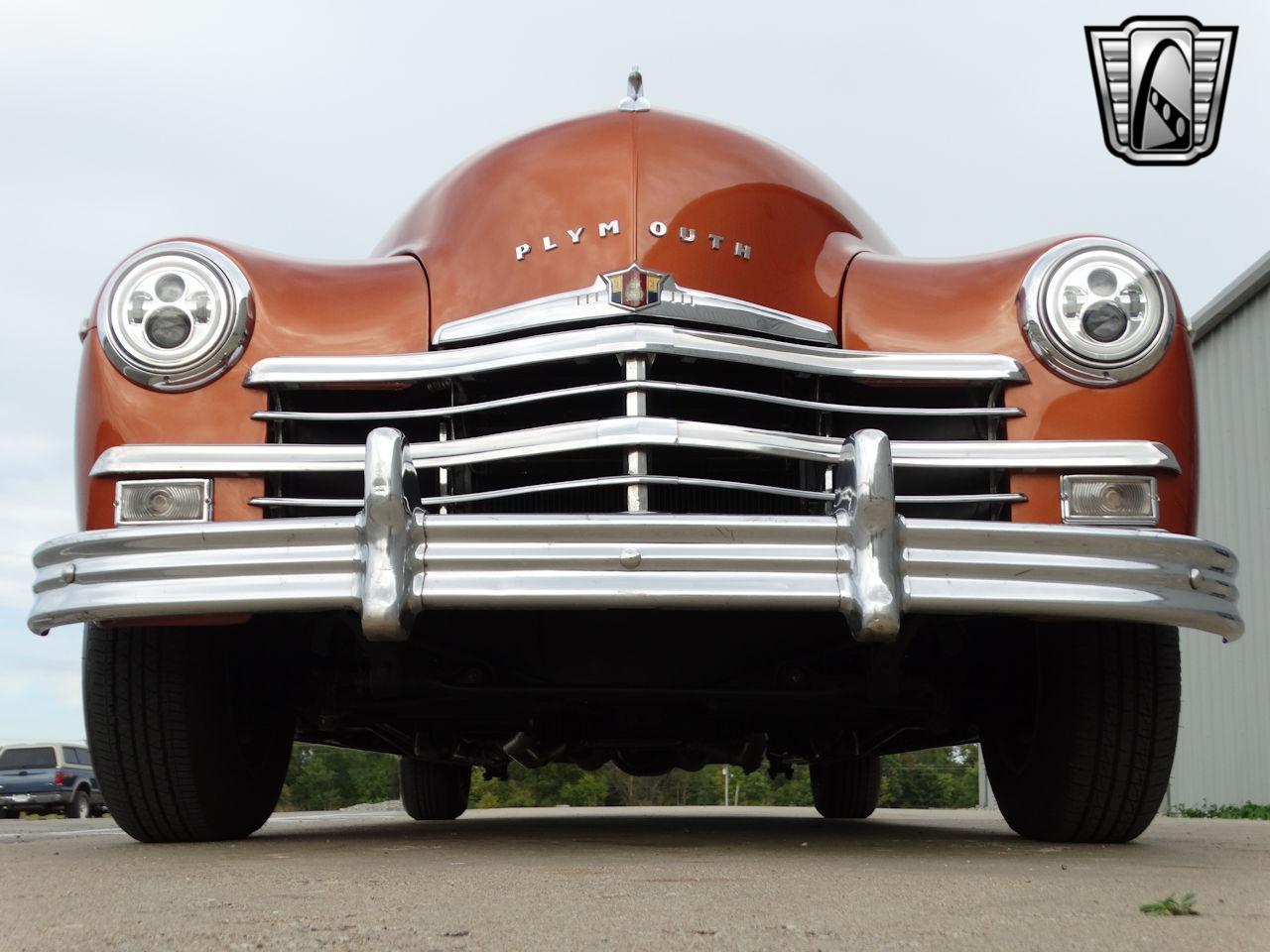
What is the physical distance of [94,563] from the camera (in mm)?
3389

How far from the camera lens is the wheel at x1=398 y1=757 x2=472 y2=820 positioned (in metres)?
7.00

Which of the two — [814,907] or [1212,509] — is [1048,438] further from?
[1212,509]

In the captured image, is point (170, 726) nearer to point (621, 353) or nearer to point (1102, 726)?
point (621, 353)

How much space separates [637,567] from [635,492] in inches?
10.5

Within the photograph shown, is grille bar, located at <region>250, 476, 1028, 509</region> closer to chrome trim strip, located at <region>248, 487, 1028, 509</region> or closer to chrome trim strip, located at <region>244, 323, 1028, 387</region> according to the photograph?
chrome trim strip, located at <region>248, 487, 1028, 509</region>

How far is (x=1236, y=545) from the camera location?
11461 millimetres

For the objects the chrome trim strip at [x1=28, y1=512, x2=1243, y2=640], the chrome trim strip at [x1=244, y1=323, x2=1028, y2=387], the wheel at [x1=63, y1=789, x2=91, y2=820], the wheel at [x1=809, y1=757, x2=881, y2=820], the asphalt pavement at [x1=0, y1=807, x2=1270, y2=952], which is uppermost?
the chrome trim strip at [x1=244, y1=323, x2=1028, y2=387]

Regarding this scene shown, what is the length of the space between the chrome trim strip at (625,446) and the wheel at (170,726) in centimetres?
54

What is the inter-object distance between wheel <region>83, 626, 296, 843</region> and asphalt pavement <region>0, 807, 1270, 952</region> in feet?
0.43

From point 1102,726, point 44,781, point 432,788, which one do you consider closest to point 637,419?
point 1102,726

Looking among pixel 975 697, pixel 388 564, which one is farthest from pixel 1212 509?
pixel 388 564

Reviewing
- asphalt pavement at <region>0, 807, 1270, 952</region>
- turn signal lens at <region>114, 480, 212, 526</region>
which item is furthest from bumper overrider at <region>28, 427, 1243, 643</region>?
asphalt pavement at <region>0, 807, 1270, 952</region>

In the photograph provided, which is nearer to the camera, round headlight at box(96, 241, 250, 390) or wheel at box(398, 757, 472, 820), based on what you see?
round headlight at box(96, 241, 250, 390)

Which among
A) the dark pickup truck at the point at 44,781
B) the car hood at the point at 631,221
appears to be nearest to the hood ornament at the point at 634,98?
the car hood at the point at 631,221
